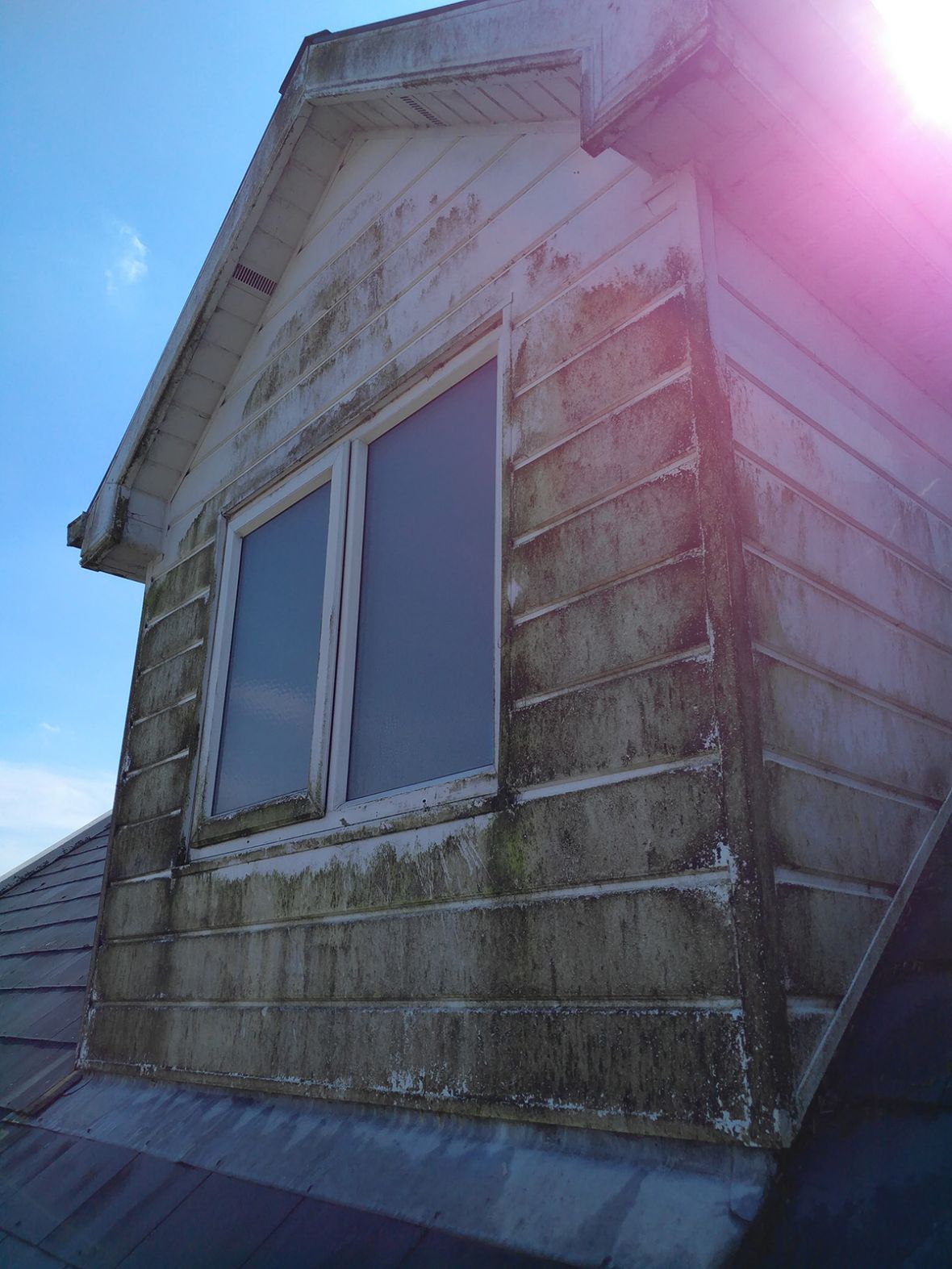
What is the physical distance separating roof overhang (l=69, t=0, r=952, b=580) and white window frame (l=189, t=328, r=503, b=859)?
933 mm

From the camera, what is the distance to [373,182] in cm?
464

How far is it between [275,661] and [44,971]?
3.35m

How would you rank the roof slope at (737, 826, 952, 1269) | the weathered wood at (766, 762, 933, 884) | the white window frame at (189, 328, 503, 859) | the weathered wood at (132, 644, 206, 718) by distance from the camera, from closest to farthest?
the roof slope at (737, 826, 952, 1269)
the weathered wood at (766, 762, 933, 884)
the white window frame at (189, 328, 503, 859)
the weathered wood at (132, 644, 206, 718)

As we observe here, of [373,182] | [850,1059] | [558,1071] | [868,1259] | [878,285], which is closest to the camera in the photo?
[868,1259]

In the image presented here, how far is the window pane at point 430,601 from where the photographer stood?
10.5 feet

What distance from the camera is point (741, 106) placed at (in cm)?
254

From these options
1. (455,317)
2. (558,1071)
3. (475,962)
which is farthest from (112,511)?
(558,1071)

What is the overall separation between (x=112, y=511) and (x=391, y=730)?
10.0ft

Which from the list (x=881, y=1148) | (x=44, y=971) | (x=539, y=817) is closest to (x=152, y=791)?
(x=44, y=971)

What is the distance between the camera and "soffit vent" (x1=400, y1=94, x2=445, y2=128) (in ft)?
13.4

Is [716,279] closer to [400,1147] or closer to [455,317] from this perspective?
[455,317]

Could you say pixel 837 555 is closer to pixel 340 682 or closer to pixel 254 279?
pixel 340 682

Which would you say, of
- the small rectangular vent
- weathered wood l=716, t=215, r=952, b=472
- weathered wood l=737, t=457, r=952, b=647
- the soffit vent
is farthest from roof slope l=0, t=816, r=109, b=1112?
the soffit vent

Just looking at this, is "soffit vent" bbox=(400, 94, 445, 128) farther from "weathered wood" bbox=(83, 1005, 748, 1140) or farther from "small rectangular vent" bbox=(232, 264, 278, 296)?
A: "weathered wood" bbox=(83, 1005, 748, 1140)
